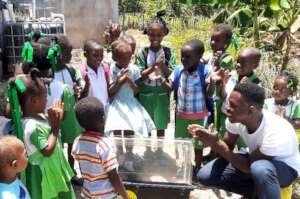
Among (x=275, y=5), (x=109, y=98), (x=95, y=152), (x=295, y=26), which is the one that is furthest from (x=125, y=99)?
(x=295, y=26)

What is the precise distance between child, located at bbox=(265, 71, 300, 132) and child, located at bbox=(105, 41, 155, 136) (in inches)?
42.7

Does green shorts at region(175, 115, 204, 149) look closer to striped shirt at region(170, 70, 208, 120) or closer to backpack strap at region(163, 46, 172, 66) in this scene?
striped shirt at region(170, 70, 208, 120)

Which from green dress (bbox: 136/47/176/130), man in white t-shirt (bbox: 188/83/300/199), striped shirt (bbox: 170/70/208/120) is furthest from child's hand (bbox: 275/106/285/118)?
green dress (bbox: 136/47/176/130)

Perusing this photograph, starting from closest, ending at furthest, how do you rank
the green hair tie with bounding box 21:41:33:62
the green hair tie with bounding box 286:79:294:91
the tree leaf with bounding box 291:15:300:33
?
1. the green hair tie with bounding box 21:41:33:62
2. the green hair tie with bounding box 286:79:294:91
3. the tree leaf with bounding box 291:15:300:33

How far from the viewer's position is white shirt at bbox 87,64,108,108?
376 cm

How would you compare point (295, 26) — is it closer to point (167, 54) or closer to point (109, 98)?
point (167, 54)

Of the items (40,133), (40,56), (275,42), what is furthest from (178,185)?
(275,42)

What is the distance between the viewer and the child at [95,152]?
2707mm

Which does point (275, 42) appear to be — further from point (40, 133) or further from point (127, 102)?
point (40, 133)

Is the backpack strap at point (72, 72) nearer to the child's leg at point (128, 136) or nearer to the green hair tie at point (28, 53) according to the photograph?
the green hair tie at point (28, 53)

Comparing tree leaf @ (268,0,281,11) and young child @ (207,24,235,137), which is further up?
tree leaf @ (268,0,281,11)

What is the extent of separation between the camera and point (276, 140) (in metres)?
2.96

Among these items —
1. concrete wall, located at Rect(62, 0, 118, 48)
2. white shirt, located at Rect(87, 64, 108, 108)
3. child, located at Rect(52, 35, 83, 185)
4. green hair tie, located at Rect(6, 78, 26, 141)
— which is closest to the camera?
green hair tie, located at Rect(6, 78, 26, 141)

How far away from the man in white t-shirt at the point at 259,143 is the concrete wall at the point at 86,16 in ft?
23.7
